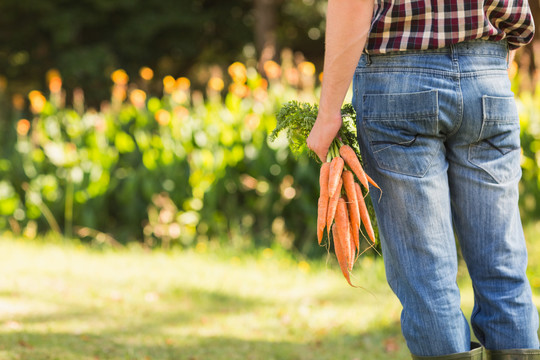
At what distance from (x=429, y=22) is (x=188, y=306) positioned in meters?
2.53

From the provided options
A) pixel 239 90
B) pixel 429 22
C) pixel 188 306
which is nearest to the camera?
pixel 429 22

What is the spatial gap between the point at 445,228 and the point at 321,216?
0.40 m

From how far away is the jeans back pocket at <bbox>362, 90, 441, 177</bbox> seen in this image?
5.23 feet

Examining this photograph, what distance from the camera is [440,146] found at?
5.43 feet

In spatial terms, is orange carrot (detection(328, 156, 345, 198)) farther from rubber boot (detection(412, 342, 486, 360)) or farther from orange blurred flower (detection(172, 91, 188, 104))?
orange blurred flower (detection(172, 91, 188, 104))

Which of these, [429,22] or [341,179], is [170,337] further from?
[429,22]

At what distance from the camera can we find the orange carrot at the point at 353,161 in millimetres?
1697

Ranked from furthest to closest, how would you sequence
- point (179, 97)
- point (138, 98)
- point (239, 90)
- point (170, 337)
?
point (179, 97) < point (138, 98) < point (239, 90) < point (170, 337)

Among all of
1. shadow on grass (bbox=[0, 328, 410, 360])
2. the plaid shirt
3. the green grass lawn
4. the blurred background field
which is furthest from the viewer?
the blurred background field

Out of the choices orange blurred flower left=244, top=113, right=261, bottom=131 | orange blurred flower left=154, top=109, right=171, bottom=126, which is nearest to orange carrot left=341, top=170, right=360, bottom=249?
orange blurred flower left=244, top=113, right=261, bottom=131

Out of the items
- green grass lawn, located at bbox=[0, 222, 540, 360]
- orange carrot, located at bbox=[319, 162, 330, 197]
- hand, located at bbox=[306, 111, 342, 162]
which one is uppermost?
hand, located at bbox=[306, 111, 342, 162]

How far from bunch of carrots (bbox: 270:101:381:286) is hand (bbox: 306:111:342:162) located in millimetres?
49

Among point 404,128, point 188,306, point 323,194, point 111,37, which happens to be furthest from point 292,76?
point 111,37

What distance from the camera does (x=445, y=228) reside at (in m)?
1.67
